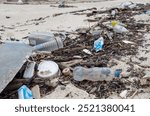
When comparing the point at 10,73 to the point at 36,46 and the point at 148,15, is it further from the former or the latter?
the point at 148,15

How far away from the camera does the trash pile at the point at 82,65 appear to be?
12.4 feet

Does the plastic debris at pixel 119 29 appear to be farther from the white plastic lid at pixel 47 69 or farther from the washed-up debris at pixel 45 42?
the white plastic lid at pixel 47 69

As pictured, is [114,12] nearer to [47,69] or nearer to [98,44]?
[98,44]

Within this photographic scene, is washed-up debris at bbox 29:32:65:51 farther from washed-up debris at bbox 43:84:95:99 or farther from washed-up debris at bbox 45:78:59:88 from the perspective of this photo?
washed-up debris at bbox 43:84:95:99

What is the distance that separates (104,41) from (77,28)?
5.40 feet

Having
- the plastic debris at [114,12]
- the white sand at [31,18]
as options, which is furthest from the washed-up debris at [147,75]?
the plastic debris at [114,12]

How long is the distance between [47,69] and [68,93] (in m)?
0.55

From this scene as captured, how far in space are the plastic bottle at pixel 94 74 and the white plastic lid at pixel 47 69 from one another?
0.26 m

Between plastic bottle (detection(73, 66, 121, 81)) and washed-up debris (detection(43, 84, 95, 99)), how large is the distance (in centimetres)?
21

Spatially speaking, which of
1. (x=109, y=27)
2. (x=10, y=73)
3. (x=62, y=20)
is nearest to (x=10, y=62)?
(x=10, y=73)

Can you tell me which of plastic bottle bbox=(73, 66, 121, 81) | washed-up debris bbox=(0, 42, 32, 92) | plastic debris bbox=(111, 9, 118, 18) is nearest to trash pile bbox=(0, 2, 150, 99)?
plastic bottle bbox=(73, 66, 121, 81)

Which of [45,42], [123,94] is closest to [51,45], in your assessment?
[45,42]

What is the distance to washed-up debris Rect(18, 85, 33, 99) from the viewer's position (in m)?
3.52

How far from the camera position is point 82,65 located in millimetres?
4340
